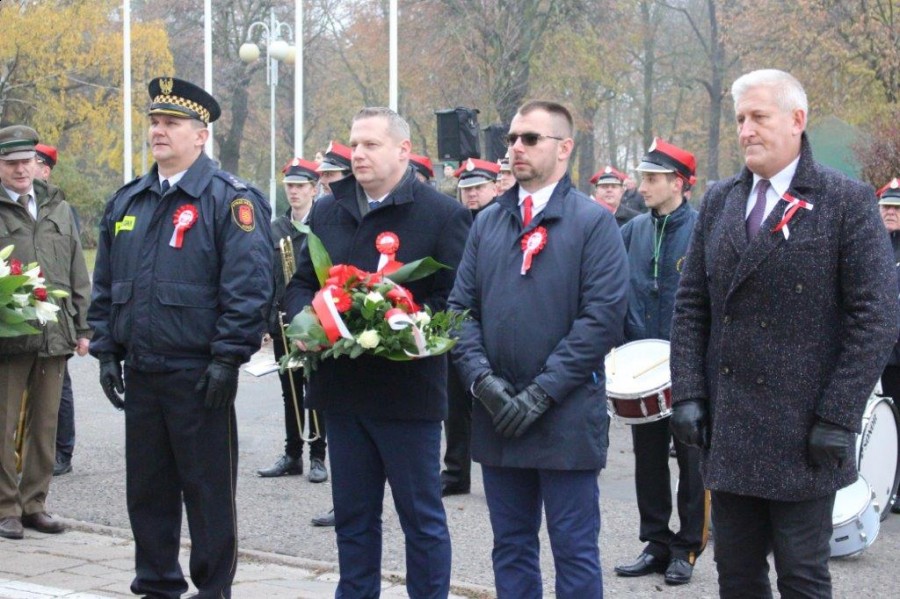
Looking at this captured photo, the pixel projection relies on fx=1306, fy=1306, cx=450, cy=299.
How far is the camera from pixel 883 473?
791 centimetres

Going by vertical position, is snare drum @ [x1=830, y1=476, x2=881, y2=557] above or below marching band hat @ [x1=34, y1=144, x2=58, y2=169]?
below

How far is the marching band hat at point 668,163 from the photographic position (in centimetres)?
713

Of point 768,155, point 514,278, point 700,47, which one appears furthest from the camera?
point 700,47

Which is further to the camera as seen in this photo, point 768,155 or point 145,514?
point 145,514

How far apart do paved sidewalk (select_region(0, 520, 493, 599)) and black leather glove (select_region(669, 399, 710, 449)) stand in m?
2.05

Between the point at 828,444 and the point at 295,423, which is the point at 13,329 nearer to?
the point at 295,423

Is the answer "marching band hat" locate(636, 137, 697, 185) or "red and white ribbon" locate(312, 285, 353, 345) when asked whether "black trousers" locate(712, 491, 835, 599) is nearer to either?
"red and white ribbon" locate(312, 285, 353, 345)

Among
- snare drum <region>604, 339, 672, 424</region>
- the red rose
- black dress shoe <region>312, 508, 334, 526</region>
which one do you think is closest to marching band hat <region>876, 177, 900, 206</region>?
snare drum <region>604, 339, 672, 424</region>

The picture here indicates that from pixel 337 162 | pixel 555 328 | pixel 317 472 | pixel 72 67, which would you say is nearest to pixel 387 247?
pixel 555 328

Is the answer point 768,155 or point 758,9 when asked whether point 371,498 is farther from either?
point 758,9

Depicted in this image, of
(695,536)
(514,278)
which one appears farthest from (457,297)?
(695,536)

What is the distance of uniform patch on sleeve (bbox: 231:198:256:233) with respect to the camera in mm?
5801

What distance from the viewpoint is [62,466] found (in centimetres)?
941

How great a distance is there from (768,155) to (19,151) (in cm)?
506
